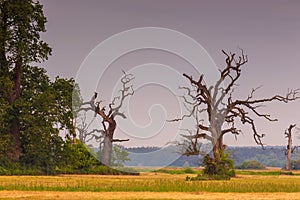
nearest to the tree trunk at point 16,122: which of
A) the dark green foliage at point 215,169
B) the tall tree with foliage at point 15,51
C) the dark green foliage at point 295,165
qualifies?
the tall tree with foliage at point 15,51

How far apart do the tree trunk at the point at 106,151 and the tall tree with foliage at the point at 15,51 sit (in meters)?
19.0

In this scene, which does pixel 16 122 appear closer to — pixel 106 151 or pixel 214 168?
pixel 106 151

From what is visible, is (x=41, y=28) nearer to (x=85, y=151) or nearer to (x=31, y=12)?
(x=31, y=12)

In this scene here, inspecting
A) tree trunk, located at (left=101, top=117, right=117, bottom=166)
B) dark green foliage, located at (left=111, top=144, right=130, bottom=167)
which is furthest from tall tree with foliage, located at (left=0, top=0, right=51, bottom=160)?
dark green foliage, located at (left=111, top=144, right=130, bottom=167)

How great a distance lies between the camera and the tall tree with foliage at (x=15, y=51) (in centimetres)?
6103

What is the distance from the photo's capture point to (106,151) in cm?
8106

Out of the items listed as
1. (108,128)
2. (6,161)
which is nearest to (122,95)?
(108,128)

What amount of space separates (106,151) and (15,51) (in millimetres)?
23874

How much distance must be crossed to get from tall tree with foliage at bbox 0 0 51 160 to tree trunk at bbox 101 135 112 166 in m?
19.0

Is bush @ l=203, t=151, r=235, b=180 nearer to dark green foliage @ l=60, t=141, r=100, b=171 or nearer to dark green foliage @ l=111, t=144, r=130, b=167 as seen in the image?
dark green foliage @ l=60, t=141, r=100, b=171

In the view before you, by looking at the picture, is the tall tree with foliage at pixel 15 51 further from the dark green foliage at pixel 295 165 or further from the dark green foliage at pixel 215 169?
the dark green foliage at pixel 295 165

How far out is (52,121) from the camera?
61281 millimetres

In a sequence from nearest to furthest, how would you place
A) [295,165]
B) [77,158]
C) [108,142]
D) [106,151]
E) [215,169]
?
1. [215,169]
2. [77,158]
3. [108,142]
4. [106,151]
5. [295,165]

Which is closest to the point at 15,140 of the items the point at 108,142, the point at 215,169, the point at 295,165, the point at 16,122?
the point at 16,122
